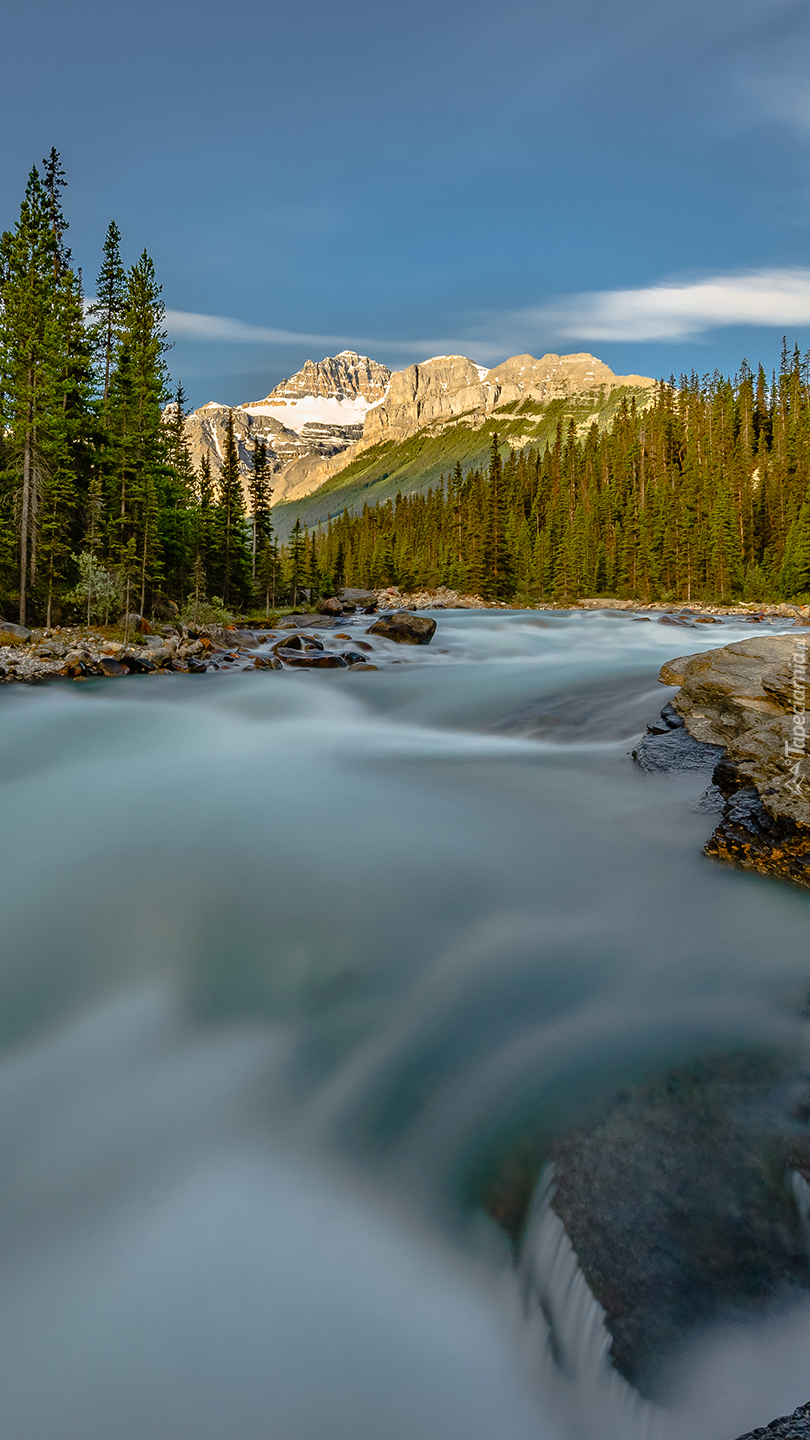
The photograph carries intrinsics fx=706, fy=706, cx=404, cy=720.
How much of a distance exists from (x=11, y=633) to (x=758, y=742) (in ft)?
71.2

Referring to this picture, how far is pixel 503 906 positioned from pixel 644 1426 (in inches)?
133

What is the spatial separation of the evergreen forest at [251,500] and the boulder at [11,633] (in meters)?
2.64

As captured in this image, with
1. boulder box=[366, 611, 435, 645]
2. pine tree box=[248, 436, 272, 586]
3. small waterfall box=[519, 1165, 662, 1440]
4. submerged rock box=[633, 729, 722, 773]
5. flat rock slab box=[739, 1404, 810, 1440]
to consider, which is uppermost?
pine tree box=[248, 436, 272, 586]

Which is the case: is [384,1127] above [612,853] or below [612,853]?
below

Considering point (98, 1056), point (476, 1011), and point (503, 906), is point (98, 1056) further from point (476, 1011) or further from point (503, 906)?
point (503, 906)

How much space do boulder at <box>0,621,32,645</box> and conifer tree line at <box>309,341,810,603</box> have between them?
46928 millimetres

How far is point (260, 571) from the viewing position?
165 feet

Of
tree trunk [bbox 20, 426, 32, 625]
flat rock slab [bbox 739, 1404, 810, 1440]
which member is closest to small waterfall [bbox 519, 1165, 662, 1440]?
flat rock slab [bbox 739, 1404, 810, 1440]

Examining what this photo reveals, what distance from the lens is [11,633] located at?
2172 cm

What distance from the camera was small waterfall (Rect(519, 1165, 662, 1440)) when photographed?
2.23 metres

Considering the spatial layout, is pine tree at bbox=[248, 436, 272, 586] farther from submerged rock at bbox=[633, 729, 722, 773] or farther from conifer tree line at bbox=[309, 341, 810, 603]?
submerged rock at bbox=[633, 729, 722, 773]

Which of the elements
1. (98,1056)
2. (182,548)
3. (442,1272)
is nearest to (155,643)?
(182,548)

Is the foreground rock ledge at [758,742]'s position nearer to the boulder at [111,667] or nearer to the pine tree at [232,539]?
the boulder at [111,667]

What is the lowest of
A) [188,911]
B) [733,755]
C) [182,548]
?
[188,911]
